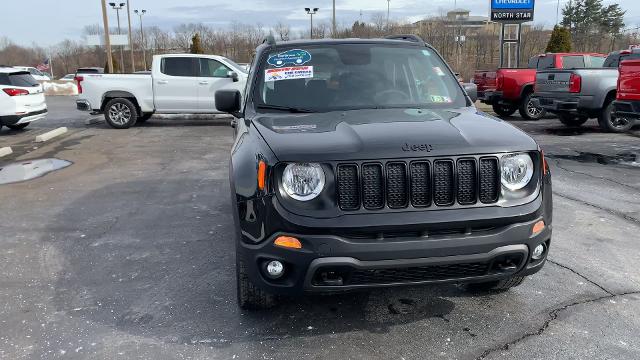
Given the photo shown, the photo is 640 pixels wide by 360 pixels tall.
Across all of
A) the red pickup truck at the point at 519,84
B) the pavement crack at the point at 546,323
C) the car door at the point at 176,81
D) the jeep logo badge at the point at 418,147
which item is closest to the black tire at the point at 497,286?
the pavement crack at the point at 546,323

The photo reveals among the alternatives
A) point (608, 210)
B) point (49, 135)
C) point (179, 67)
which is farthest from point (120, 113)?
point (608, 210)

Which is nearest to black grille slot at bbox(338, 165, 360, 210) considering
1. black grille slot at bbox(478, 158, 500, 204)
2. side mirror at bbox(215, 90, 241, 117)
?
black grille slot at bbox(478, 158, 500, 204)

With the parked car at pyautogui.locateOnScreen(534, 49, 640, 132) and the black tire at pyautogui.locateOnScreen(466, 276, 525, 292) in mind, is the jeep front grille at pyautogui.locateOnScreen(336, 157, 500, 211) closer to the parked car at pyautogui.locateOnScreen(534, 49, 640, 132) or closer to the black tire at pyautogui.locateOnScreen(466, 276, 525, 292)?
the black tire at pyautogui.locateOnScreen(466, 276, 525, 292)

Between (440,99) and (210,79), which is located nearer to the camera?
(440,99)

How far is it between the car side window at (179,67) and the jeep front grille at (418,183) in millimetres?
12197

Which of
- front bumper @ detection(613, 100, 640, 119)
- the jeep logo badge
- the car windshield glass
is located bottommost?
front bumper @ detection(613, 100, 640, 119)

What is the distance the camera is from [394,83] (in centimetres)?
428

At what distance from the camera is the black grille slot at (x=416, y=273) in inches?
112

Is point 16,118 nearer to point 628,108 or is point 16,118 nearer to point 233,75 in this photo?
point 233,75

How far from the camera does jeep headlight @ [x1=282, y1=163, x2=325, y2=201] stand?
2.85m

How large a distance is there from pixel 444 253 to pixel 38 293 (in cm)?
301

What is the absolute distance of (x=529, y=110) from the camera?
49.4 feet

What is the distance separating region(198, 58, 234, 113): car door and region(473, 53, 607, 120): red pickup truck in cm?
740

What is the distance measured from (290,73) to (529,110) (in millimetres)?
12473
